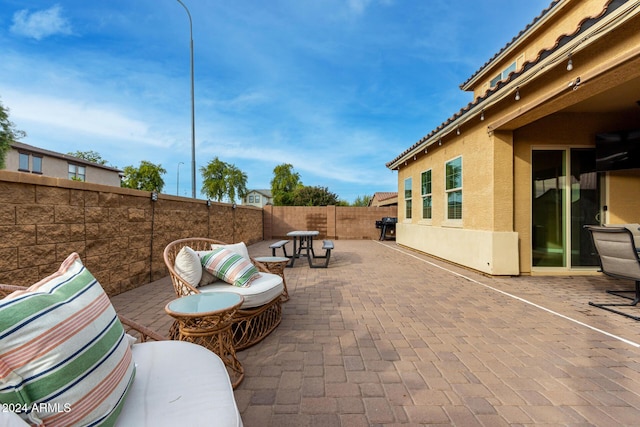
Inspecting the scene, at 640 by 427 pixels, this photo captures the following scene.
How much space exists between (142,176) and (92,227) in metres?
35.4

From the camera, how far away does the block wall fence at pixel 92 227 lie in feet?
8.83

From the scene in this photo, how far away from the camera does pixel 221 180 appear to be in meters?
35.8

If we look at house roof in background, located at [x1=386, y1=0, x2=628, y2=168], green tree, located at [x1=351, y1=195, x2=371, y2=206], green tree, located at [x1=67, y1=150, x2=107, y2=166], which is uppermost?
green tree, located at [x1=67, y1=150, x2=107, y2=166]

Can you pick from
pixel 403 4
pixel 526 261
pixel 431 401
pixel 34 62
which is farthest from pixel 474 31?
pixel 34 62

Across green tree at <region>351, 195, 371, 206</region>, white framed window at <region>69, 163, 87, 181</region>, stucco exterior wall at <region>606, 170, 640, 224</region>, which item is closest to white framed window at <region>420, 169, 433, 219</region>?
stucco exterior wall at <region>606, 170, 640, 224</region>

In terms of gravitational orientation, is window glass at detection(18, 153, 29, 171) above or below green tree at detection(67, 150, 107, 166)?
below

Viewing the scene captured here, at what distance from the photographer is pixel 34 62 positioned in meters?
6.06

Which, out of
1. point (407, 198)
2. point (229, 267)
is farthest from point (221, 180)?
point (229, 267)

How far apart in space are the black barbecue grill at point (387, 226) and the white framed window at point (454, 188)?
567 centimetres

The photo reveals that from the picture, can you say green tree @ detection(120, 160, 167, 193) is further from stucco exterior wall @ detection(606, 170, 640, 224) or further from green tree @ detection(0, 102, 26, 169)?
stucco exterior wall @ detection(606, 170, 640, 224)

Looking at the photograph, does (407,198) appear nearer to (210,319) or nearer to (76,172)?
(210,319)

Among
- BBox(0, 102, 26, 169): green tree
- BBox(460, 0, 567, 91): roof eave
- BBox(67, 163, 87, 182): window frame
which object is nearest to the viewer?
BBox(460, 0, 567, 91): roof eave

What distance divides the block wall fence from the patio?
0.64m

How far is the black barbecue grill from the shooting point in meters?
12.4
